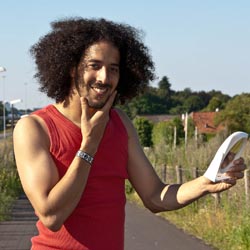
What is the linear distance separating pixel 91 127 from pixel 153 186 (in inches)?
27.7

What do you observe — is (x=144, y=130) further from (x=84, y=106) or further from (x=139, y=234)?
(x=84, y=106)

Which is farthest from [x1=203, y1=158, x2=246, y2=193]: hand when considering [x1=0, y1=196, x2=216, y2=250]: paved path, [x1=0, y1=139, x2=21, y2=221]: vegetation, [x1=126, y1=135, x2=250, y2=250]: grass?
[x1=0, y1=139, x2=21, y2=221]: vegetation

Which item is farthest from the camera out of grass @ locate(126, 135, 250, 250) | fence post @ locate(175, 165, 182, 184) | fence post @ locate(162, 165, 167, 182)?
fence post @ locate(162, 165, 167, 182)

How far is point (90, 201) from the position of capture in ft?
11.2

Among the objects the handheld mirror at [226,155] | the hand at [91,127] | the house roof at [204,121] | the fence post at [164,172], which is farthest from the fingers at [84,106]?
the house roof at [204,121]

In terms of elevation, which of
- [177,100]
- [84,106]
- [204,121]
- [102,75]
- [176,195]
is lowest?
[176,195]

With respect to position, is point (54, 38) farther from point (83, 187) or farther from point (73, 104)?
point (83, 187)

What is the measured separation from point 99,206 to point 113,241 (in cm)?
18

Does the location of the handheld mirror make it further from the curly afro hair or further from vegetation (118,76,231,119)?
vegetation (118,76,231,119)

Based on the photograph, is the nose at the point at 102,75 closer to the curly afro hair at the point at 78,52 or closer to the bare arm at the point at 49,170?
the bare arm at the point at 49,170

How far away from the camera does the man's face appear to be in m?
3.44

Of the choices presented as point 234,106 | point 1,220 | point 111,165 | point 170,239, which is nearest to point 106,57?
point 111,165

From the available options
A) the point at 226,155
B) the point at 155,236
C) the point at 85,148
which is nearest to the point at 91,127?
the point at 85,148

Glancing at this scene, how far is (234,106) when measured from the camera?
48.8 meters
